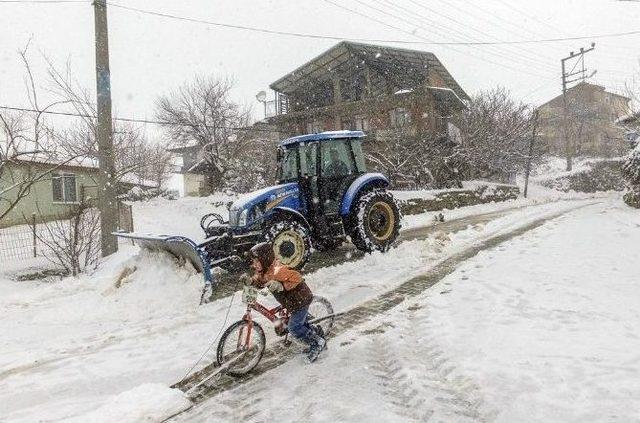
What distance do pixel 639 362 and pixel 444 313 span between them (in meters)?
2.07

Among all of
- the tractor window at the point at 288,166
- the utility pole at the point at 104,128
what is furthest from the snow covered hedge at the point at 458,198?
the utility pole at the point at 104,128

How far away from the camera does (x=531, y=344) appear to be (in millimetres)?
4461

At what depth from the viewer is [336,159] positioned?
8.78m

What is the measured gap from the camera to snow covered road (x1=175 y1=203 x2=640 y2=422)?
3.41 meters

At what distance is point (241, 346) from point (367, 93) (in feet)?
85.3

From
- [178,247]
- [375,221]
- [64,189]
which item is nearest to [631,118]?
[375,221]

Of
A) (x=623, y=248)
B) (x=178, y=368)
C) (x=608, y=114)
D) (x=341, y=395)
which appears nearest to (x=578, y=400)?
(x=341, y=395)

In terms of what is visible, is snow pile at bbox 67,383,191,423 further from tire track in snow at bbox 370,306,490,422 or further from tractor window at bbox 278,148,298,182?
tractor window at bbox 278,148,298,182

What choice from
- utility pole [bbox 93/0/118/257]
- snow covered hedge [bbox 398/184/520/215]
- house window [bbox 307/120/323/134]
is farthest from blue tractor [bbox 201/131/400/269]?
house window [bbox 307/120/323/134]

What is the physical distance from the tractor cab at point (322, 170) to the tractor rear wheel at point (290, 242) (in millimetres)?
883

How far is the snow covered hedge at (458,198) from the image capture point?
57.2 feet

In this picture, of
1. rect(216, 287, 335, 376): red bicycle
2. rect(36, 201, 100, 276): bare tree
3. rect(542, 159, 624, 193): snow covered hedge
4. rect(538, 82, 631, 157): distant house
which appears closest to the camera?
rect(216, 287, 335, 376): red bicycle

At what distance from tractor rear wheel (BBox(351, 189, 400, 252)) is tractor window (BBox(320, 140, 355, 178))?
66 centimetres

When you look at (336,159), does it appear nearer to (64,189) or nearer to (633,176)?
(633,176)
